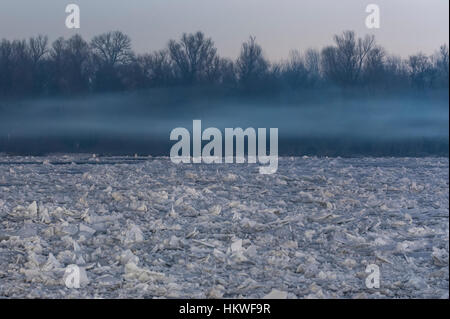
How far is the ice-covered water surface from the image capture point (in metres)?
7.50

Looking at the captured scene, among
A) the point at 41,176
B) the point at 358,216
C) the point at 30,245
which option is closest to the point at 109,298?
the point at 30,245

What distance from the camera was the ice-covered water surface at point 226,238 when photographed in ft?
24.6

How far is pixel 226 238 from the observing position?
954 centimetres

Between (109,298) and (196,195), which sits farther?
(196,195)

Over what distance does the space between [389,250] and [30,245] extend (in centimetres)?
427

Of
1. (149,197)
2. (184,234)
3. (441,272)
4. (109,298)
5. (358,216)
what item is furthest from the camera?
(149,197)

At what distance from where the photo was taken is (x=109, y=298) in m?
7.13

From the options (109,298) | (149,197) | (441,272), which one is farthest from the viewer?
(149,197)
